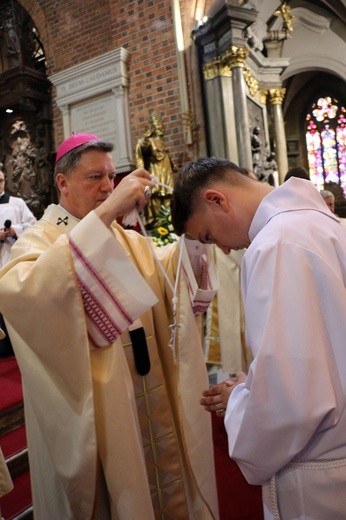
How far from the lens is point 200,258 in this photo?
6.72 feet

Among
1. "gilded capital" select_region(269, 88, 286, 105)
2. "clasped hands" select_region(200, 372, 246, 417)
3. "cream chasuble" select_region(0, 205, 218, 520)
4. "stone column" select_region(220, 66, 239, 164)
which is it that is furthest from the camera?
"gilded capital" select_region(269, 88, 286, 105)

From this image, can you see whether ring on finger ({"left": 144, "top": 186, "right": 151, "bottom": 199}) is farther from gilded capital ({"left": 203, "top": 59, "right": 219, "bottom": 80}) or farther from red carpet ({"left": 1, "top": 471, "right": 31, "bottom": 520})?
gilded capital ({"left": 203, "top": 59, "right": 219, "bottom": 80})

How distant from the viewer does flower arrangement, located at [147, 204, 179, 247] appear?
571 cm

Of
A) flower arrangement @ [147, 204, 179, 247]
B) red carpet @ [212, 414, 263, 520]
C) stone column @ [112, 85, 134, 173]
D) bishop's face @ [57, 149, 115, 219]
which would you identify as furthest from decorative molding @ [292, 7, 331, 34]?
red carpet @ [212, 414, 263, 520]

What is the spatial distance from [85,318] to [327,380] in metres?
0.84

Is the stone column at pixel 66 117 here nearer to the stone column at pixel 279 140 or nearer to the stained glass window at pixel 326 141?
the stone column at pixel 279 140

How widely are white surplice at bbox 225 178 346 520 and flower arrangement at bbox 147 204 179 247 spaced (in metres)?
4.51

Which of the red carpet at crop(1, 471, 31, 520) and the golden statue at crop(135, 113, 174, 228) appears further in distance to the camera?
the golden statue at crop(135, 113, 174, 228)

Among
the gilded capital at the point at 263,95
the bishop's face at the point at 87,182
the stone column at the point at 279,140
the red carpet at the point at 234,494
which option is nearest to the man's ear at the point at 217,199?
the bishop's face at the point at 87,182

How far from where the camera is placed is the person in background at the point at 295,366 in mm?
956

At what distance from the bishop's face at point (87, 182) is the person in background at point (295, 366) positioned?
1000 millimetres

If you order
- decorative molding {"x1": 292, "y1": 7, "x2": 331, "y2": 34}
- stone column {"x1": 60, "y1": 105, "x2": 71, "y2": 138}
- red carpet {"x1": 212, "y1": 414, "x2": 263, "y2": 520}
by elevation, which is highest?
decorative molding {"x1": 292, "y1": 7, "x2": 331, "y2": 34}

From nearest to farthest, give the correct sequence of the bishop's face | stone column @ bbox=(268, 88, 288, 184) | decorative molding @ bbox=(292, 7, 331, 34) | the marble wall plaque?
1. the bishop's face
2. the marble wall plaque
3. stone column @ bbox=(268, 88, 288, 184)
4. decorative molding @ bbox=(292, 7, 331, 34)

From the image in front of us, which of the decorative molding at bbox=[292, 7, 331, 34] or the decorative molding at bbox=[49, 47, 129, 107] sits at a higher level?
the decorative molding at bbox=[292, 7, 331, 34]
